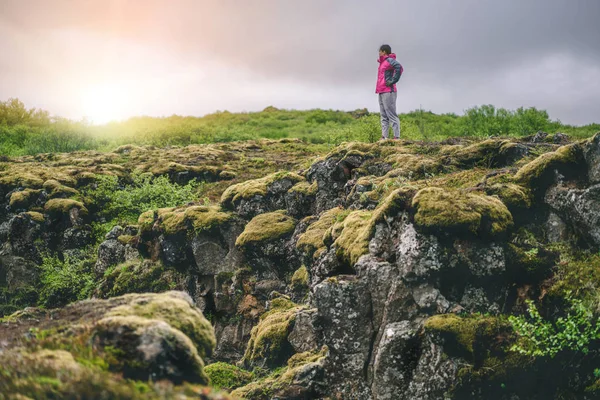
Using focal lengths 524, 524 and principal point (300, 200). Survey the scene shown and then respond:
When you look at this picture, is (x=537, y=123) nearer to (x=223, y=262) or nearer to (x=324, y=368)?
(x=223, y=262)

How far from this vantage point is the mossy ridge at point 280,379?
11.3 meters

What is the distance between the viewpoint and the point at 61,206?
82.5ft

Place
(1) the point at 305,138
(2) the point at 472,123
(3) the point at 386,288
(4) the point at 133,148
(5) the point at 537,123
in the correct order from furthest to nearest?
(1) the point at 305,138, (4) the point at 133,148, (2) the point at 472,123, (5) the point at 537,123, (3) the point at 386,288

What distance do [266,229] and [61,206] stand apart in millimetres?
12690

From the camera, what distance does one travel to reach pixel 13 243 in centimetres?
2377

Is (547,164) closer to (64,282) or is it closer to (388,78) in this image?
(388,78)

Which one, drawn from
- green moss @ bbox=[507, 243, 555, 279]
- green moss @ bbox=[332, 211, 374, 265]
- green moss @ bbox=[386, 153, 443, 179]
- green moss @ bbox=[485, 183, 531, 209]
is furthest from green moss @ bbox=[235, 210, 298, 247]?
green moss @ bbox=[507, 243, 555, 279]

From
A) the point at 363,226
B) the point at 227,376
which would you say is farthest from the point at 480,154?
the point at 227,376

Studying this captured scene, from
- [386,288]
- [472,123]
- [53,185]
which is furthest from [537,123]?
[53,185]

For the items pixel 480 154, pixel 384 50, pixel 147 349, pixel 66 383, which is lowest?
pixel 66 383

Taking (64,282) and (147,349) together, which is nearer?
(147,349)

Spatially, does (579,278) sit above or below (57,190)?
below

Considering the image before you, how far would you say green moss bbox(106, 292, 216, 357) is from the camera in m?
6.63

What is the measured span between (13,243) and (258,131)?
2982 centimetres
